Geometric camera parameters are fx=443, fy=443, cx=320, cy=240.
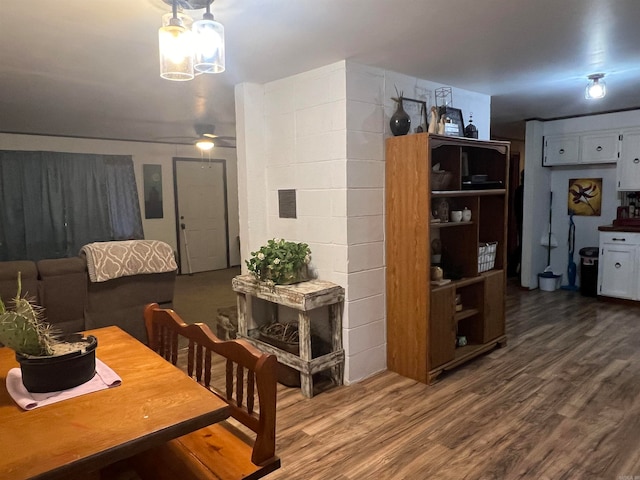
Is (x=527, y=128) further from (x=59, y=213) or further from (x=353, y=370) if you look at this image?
(x=59, y=213)

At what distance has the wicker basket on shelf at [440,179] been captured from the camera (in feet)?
9.99

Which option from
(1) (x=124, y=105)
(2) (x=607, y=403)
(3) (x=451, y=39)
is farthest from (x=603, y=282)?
(1) (x=124, y=105)

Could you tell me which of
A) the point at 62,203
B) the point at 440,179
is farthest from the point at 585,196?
the point at 62,203

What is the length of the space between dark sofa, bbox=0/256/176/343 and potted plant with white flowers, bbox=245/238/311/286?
106cm

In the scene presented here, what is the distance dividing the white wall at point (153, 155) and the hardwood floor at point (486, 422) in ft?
16.2

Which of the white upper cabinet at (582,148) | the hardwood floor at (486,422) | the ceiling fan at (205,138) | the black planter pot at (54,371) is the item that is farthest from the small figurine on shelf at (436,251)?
the ceiling fan at (205,138)

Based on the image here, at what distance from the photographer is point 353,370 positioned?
311cm

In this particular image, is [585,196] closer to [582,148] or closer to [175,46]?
[582,148]

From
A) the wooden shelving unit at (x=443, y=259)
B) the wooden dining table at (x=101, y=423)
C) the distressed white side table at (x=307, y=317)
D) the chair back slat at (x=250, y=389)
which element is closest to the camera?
the wooden dining table at (x=101, y=423)

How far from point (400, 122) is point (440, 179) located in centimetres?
49

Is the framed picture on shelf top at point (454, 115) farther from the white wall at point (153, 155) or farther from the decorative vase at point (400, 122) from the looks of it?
the white wall at point (153, 155)

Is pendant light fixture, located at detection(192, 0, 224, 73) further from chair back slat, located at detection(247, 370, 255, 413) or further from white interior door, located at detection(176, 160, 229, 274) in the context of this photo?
white interior door, located at detection(176, 160, 229, 274)

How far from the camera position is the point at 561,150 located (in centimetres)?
557

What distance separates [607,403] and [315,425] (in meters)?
1.82
